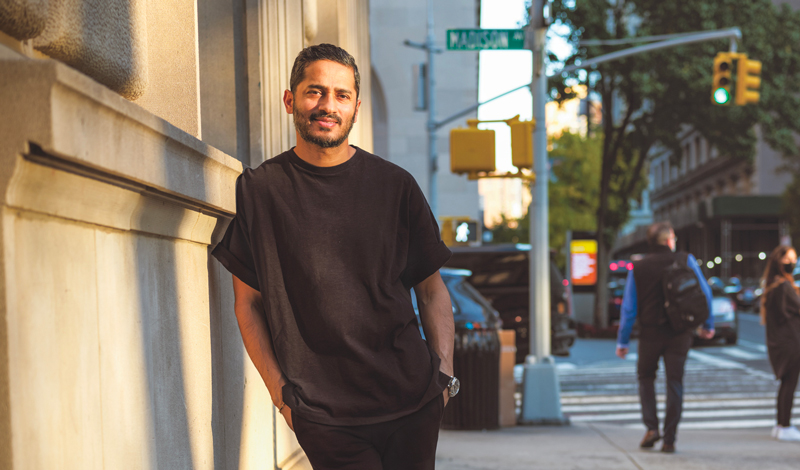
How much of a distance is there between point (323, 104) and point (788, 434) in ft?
24.9

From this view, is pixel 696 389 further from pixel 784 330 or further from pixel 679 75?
pixel 679 75

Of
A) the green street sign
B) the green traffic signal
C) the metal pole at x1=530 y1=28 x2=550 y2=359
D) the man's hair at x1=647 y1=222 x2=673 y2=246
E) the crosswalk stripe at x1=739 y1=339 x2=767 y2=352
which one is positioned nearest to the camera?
the man's hair at x1=647 y1=222 x2=673 y2=246

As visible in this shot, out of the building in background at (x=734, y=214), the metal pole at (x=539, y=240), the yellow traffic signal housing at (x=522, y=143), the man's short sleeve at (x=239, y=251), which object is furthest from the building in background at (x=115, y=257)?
the building in background at (x=734, y=214)

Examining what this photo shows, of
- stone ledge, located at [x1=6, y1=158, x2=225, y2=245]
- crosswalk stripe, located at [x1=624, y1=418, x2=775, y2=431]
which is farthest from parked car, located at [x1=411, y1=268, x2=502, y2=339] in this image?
stone ledge, located at [x1=6, y1=158, x2=225, y2=245]

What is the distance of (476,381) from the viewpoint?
888cm

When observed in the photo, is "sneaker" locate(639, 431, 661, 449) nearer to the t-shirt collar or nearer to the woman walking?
the woman walking

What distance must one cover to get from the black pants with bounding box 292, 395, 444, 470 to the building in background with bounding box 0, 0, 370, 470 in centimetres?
53

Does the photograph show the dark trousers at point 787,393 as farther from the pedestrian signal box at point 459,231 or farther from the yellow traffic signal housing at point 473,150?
the pedestrian signal box at point 459,231

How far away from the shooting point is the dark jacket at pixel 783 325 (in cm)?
839

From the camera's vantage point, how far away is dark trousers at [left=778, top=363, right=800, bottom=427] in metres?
8.34

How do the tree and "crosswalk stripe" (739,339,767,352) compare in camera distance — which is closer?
"crosswalk stripe" (739,339,767,352)

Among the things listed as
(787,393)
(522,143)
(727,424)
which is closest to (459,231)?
(522,143)

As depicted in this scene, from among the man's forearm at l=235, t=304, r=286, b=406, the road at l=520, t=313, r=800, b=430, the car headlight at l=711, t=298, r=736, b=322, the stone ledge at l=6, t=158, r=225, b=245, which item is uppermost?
the stone ledge at l=6, t=158, r=225, b=245

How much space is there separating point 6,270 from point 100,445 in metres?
0.65
